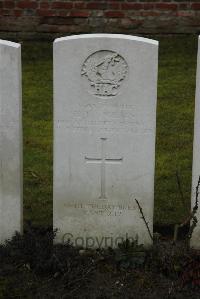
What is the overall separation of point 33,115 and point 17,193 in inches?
131

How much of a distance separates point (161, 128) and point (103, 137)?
297cm

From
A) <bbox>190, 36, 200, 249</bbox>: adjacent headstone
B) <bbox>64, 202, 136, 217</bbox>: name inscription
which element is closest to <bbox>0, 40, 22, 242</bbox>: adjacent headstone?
<bbox>64, 202, 136, 217</bbox>: name inscription

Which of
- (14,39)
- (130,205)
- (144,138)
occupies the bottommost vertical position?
(130,205)

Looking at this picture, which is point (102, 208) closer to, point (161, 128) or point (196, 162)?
point (196, 162)

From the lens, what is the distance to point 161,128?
7797mm

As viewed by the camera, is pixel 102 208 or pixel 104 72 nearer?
pixel 104 72

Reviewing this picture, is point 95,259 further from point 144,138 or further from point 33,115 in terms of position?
point 33,115

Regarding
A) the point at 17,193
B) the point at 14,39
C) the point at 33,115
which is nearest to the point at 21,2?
the point at 14,39

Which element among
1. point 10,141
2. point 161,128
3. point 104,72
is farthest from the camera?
point 161,128

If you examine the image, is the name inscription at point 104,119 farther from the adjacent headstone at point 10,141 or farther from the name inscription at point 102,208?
the name inscription at point 102,208

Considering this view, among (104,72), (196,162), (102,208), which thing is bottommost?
(102,208)

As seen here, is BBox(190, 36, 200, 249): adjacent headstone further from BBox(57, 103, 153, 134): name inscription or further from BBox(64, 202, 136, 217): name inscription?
BBox(64, 202, 136, 217): name inscription

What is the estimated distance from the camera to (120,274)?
15.9 feet

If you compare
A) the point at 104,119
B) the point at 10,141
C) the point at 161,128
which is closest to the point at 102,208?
the point at 104,119
